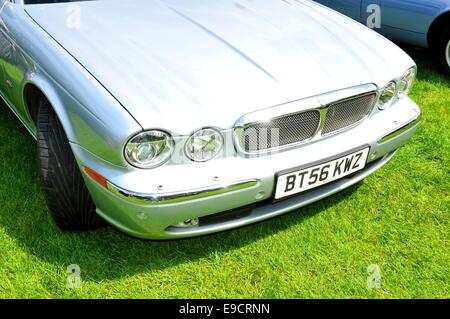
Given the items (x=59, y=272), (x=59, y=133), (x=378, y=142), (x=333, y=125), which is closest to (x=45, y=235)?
(x=59, y=272)

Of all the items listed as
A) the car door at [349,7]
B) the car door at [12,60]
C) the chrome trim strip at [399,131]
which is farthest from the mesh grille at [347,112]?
the car door at [349,7]

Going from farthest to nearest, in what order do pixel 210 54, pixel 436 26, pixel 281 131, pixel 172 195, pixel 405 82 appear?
pixel 436 26
pixel 405 82
pixel 210 54
pixel 281 131
pixel 172 195

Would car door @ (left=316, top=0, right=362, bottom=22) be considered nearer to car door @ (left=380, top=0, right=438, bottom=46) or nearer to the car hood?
car door @ (left=380, top=0, right=438, bottom=46)

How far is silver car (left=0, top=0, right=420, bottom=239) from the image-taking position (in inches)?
75.0

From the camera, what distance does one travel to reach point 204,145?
1.95 metres

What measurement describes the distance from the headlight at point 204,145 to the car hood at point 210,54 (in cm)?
4

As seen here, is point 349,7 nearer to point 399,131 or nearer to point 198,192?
point 399,131

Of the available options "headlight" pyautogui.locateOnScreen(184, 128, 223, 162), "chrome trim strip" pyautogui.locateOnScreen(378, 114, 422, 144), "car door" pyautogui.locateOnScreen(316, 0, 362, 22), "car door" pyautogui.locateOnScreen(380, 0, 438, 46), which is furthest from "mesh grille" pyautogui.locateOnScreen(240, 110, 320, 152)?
"car door" pyautogui.locateOnScreen(316, 0, 362, 22)

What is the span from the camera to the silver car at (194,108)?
1905mm

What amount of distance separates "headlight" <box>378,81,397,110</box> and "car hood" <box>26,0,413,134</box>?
0.06 meters

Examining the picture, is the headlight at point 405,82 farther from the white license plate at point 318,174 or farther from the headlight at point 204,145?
the headlight at point 204,145

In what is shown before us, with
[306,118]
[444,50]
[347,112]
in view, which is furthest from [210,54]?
[444,50]

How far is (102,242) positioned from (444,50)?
3.28 m
